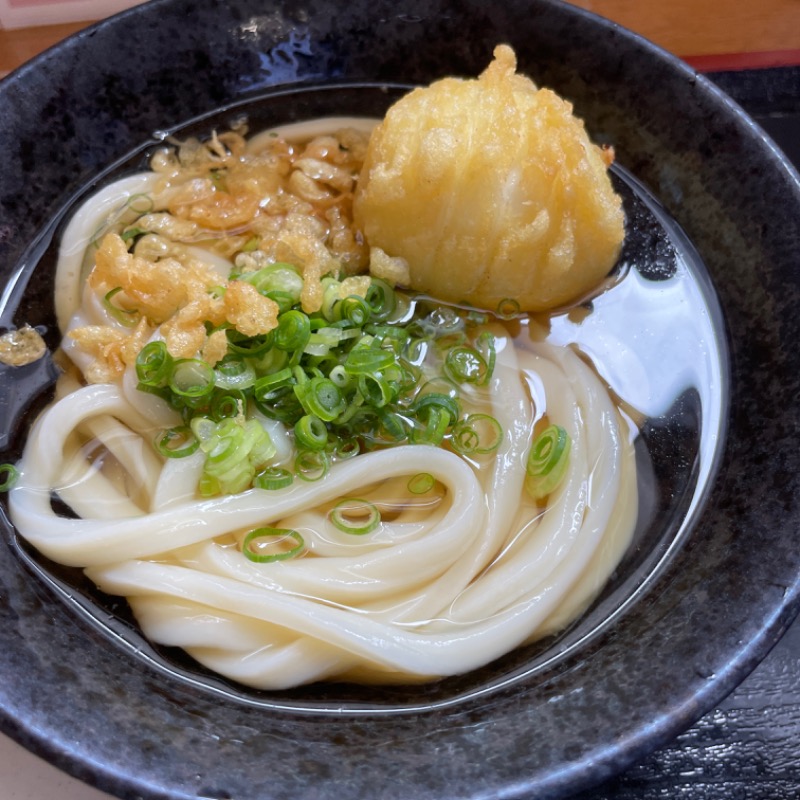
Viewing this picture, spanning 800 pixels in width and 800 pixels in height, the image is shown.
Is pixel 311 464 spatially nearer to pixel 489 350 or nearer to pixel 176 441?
pixel 176 441

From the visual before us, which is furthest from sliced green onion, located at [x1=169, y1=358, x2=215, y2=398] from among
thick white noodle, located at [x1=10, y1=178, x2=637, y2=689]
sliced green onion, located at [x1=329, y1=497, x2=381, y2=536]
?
sliced green onion, located at [x1=329, y1=497, x2=381, y2=536]

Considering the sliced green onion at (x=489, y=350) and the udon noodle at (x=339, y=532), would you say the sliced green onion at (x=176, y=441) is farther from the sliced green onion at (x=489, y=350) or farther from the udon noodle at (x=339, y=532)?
the sliced green onion at (x=489, y=350)

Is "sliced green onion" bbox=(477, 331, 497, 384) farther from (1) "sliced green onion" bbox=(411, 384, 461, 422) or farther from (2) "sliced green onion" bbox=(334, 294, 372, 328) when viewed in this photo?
(2) "sliced green onion" bbox=(334, 294, 372, 328)

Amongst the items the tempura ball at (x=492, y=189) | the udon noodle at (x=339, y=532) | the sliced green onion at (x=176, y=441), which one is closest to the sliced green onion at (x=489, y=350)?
the udon noodle at (x=339, y=532)

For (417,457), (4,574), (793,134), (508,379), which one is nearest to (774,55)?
(793,134)

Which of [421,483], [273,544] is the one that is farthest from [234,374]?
[421,483]

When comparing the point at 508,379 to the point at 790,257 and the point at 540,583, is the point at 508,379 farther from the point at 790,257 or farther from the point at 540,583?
the point at 790,257
